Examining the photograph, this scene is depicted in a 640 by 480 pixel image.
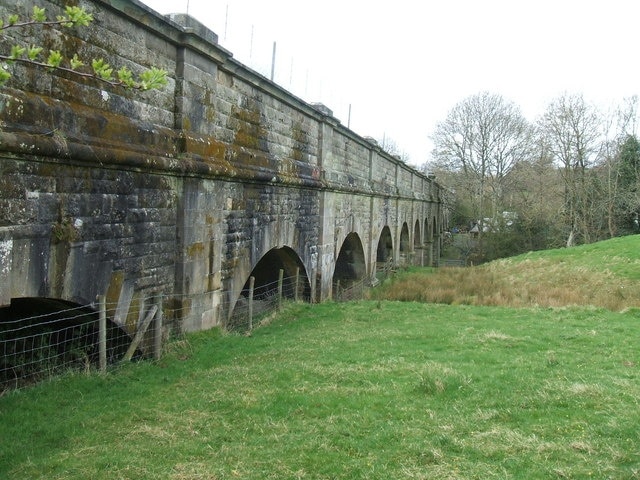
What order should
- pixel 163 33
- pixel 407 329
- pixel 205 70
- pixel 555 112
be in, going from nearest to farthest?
pixel 163 33, pixel 205 70, pixel 407 329, pixel 555 112

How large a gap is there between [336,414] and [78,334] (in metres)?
2.89

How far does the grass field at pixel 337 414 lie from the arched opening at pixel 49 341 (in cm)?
41

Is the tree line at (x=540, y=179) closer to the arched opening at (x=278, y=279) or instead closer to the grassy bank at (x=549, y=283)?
the grassy bank at (x=549, y=283)

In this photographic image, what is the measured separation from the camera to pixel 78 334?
225 inches

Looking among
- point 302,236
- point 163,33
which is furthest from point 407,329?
point 163,33

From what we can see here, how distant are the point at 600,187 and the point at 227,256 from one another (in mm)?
27800

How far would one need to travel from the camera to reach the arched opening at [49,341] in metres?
5.14

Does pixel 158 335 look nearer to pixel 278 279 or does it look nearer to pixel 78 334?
pixel 78 334

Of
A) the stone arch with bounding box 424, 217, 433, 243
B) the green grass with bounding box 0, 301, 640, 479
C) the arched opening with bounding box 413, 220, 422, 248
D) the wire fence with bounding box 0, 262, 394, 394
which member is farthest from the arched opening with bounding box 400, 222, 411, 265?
the wire fence with bounding box 0, 262, 394, 394

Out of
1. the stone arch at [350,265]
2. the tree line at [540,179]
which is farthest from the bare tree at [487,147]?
the stone arch at [350,265]

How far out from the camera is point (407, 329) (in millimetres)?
8852

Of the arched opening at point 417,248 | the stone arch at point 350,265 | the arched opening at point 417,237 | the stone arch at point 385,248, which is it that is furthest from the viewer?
the arched opening at point 417,248

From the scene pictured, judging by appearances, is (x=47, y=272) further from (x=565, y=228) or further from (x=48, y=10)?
(x=565, y=228)

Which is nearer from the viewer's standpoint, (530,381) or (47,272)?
(47,272)
